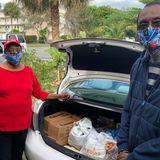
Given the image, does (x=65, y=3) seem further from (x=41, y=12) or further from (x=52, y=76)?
(x=52, y=76)

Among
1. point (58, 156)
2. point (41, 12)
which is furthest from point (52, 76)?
point (41, 12)

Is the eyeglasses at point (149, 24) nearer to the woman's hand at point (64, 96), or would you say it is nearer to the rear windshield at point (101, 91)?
the rear windshield at point (101, 91)

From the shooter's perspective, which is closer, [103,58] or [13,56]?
[13,56]

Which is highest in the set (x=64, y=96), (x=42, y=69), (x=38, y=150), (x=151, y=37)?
(x=151, y=37)

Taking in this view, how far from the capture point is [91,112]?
4566 millimetres

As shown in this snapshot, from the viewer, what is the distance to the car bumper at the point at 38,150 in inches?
143

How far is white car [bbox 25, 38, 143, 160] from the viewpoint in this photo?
376 centimetres

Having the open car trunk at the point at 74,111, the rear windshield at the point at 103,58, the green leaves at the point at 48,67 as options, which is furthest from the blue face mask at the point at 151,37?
the green leaves at the point at 48,67

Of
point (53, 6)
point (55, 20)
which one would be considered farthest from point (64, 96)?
point (53, 6)

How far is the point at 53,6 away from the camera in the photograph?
59.8ft

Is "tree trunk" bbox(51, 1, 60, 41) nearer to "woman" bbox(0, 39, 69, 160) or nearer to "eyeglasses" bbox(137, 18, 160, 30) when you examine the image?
"woman" bbox(0, 39, 69, 160)

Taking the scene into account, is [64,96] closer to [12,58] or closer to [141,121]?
[12,58]

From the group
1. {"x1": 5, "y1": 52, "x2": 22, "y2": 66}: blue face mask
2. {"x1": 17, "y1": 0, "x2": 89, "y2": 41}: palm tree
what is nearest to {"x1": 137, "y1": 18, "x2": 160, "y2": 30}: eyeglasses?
{"x1": 5, "y1": 52, "x2": 22, "y2": 66}: blue face mask

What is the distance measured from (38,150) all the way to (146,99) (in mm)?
1633
